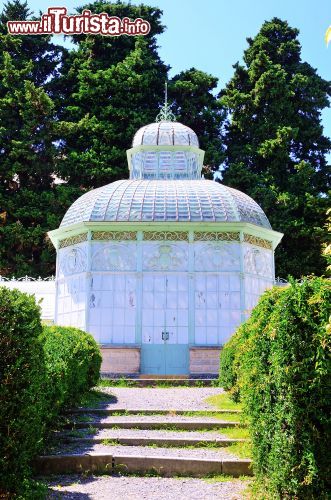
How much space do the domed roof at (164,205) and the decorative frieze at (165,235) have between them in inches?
16.5

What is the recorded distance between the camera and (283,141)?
2955cm

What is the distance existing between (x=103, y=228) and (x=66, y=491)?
11.2 meters

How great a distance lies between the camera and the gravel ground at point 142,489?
19.2 feet

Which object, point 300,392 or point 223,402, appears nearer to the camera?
point 300,392

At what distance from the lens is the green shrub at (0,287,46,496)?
4.89m

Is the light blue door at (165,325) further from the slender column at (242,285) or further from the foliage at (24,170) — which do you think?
the foliage at (24,170)

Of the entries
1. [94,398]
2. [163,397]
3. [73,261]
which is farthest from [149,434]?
[73,261]

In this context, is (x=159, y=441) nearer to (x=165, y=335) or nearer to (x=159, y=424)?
(x=159, y=424)

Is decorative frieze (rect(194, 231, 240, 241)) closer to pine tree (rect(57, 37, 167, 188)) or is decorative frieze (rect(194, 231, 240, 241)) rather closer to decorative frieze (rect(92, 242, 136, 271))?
decorative frieze (rect(92, 242, 136, 271))

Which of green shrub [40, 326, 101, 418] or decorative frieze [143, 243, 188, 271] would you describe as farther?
decorative frieze [143, 243, 188, 271]

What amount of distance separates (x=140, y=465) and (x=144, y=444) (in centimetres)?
88

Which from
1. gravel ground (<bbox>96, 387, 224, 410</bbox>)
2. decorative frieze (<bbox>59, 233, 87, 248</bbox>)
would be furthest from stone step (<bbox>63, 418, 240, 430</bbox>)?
decorative frieze (<bbox>59, 233, 87, 248</bbox>)

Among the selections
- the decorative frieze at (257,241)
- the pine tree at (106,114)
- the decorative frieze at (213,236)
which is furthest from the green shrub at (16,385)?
the pine tree at (106,114)

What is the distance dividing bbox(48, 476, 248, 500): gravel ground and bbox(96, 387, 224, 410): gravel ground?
361 centimetres
